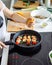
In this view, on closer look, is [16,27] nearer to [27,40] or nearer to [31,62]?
[27,40]

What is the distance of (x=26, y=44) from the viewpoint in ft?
3.16

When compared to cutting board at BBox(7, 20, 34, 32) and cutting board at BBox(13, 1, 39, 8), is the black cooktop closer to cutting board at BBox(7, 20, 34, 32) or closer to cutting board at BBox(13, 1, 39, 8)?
cutting board at BBox(7, 20, 34, 32)

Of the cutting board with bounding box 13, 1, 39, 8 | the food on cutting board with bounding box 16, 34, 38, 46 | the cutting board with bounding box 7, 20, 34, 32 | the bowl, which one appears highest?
the cutting board with bounding box 13, 1, 39, 8

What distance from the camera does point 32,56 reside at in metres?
0.91

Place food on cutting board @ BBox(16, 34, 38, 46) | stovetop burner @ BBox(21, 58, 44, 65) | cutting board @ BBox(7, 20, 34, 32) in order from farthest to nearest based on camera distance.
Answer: cutting board @ BBox(7, 20, 34, 32) → food on cutting board @ BBox(16, 34, 38, 46) → stovetop burner @ BBox(21, 58, 44, 65)

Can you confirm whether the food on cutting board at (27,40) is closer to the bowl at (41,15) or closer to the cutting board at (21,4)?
the bowl at (41,15)

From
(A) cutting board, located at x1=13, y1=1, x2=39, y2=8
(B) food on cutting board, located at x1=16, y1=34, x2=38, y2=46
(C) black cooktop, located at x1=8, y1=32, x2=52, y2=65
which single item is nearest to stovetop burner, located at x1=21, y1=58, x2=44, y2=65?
(C) black cooktop, located at x1=8, y1=32, x2=52, y2=65

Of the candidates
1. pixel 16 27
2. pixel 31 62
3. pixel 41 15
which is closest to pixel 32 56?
pixel 31 62

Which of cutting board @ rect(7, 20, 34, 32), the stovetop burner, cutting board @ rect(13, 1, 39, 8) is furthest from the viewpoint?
cutting board @ rect(13, 1, 39, 8)

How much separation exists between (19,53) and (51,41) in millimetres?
200

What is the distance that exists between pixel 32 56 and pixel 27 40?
12cm

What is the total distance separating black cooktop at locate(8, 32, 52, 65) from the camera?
858 millimetres

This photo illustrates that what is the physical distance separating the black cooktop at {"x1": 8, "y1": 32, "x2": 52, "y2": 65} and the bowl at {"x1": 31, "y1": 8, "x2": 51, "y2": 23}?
221mm

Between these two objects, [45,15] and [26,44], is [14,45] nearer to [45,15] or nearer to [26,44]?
[26,44]
